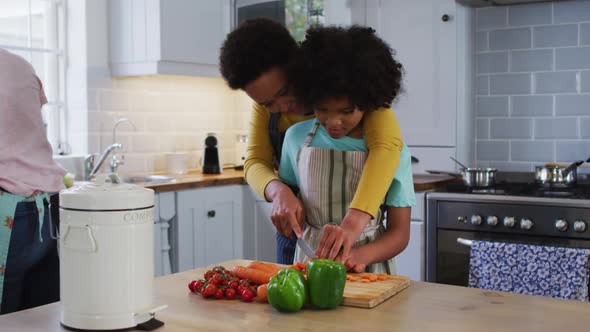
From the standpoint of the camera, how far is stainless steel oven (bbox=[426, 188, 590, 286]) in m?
3.17

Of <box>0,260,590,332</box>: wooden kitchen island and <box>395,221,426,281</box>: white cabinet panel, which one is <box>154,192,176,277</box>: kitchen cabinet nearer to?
<box>395,221,426,281</box>: white cabinet panel

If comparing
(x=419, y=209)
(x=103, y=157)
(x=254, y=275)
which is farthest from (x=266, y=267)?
(x=103, y=157)

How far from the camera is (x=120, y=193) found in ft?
4.67

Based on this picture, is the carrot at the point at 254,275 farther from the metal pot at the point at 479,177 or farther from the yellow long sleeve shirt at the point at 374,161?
the metal pot at the point at 479,177

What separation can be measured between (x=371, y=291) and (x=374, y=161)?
0.35 m

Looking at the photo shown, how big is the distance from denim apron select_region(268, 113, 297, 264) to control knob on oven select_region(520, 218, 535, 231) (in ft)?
4.56

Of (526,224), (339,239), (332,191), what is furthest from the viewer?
(526,224)

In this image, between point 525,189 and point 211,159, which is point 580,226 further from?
point 211,159

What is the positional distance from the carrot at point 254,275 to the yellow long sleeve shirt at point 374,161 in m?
0.26

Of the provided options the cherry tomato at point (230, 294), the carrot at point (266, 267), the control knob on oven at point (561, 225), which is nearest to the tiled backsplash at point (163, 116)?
the control knob on oven at point (561, 225)

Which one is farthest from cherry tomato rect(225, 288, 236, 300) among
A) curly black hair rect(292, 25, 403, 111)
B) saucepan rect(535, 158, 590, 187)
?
saucepan rect(535, 158, 590, 187)

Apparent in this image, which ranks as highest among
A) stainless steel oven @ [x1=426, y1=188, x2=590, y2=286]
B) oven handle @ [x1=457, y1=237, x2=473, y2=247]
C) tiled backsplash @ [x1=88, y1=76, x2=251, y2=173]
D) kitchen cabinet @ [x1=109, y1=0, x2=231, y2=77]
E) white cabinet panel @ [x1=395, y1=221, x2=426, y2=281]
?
kitchen cabinet @ [x1=109, y1=0, x2=231, y2=77]

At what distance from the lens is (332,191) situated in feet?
6.56

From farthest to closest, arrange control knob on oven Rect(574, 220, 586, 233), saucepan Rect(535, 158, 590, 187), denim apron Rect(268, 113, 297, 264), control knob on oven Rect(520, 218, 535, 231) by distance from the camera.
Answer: saucepan Rect(535, 158, 590, 187)
control knob on oven Rect(520, 218, 535, 231)
control knob on oven Rect(574, 220, 586, 233)
denim apron Rect(268, 113, 297, 264)
